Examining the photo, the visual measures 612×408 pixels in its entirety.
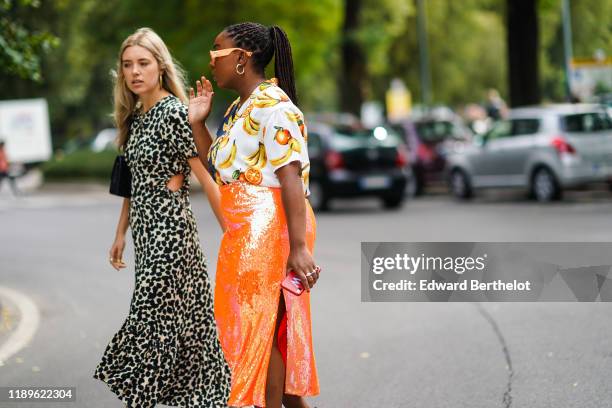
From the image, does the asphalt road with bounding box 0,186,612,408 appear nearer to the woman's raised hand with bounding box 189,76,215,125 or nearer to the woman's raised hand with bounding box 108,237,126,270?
the woman's raised hand with bounding box 108,237,126,270

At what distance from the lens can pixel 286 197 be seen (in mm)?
4004

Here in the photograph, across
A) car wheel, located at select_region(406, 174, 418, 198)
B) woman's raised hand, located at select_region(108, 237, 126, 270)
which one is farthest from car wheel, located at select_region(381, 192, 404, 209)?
woman's raised hand, located at select_region(108, 237, 126, 270)

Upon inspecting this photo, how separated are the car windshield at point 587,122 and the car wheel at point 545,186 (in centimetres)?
88

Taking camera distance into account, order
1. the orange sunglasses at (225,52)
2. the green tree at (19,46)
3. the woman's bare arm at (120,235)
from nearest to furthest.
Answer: the orange sunglasses at (225,52), the woman's bare arm at (120,235), the green tree at (19,46)

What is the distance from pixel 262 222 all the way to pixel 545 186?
15.2 metres

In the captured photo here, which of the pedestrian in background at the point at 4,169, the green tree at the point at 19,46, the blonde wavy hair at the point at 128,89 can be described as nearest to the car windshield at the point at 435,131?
the pedestrian in background at the point at 4,169

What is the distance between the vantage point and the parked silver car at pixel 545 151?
17891 millimetres

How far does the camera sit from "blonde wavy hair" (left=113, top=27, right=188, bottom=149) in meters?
4.87

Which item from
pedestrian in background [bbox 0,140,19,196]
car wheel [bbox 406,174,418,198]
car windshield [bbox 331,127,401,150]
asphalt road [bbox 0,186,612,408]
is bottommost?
car wheel [bbox 406,174,418,198]

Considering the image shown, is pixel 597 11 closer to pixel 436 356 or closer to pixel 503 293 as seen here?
pixel 503 293

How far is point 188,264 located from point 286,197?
0.99 m

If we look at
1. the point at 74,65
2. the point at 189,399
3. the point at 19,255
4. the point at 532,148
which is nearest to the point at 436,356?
the point at 189,399

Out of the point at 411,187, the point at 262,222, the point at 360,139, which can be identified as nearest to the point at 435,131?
the point at 411,187

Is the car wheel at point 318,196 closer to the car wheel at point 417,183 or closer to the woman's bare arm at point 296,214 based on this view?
the car wheel at point 417,183
